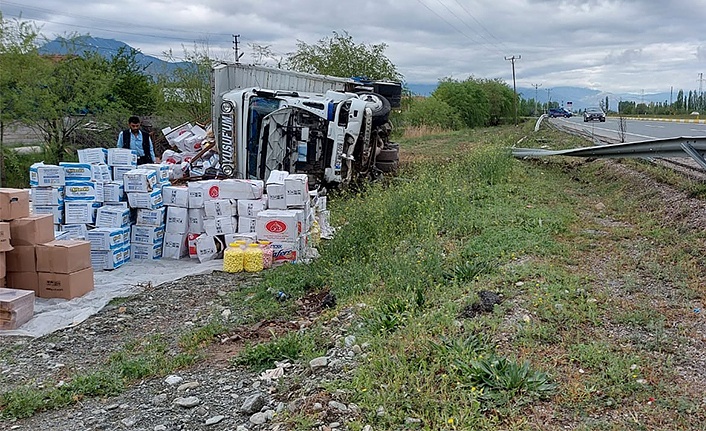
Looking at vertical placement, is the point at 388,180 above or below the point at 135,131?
below

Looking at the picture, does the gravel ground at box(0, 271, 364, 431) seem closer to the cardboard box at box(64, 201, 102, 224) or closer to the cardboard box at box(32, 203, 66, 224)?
the cardboard box at box(64, 201, 102, 224)

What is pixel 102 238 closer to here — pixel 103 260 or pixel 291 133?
pixel 103 260

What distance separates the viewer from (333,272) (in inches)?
272

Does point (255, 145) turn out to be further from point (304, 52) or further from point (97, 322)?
point (304, 52)

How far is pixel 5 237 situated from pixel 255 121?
598cm

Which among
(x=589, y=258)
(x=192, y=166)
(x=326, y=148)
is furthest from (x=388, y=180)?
(x=589, y=258)

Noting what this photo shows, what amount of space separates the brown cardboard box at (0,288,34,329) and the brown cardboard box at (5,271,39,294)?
28.3 inches

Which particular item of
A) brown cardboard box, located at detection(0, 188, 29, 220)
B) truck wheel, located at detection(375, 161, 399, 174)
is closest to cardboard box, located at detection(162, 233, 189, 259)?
brown cardboard box, located at detection(0, 188, 29, 220)

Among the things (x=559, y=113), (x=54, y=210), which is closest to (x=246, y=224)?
(x=54, y=210)

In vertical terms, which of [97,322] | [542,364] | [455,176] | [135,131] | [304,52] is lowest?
[97,322]

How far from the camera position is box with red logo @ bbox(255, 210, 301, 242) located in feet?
A: 27.1

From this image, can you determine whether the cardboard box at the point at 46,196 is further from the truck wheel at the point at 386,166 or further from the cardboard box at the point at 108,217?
the truck wheel at the point at 386,166

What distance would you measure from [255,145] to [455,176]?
3.81 meters

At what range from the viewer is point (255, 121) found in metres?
11.9
